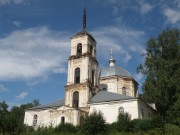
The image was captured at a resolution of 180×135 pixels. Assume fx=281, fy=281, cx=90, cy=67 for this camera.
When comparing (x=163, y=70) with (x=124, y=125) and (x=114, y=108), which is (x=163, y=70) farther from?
(x=124, y=125)

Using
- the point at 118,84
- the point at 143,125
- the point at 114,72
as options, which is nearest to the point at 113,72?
the point at 114,72

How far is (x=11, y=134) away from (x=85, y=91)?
10948 mm

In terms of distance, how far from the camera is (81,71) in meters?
38.4

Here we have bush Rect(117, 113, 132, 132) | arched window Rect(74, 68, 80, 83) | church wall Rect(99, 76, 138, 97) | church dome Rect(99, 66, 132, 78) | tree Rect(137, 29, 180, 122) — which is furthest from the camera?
church dome Rect(99, 66, 132, 78)

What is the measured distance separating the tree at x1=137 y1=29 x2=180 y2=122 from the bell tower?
261 inches

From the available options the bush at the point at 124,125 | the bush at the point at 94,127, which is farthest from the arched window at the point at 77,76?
the bush at the point at 124,125

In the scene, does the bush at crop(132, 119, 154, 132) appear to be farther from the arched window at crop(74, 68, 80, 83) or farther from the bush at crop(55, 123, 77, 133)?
the arched window at crop(74, 68, 80, 83)

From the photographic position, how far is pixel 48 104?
39.8 metres

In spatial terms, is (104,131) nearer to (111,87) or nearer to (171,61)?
(171,61)

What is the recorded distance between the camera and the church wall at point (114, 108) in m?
33.0

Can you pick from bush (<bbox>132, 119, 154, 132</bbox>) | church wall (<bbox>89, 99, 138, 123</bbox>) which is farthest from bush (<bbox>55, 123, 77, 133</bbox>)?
bush (<bbox>132, 119, 154, 132</bbox>)

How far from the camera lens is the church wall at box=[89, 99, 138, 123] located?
3297cm

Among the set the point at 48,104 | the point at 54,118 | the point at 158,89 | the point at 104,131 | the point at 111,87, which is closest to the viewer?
the point at 104,131

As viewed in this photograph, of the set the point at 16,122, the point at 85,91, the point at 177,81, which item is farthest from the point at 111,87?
the point at 16,122
